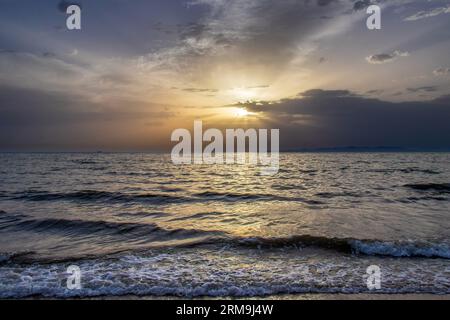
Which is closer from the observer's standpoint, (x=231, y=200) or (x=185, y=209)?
(x=185, y=209)

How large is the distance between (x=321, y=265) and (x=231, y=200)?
1326cm

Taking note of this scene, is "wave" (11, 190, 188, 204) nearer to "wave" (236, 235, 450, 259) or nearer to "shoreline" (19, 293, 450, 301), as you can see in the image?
"wave" (236, 235, 450, 259)

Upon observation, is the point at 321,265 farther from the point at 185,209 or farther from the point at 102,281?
the point at 185,209

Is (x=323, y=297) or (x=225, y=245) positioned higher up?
(x=323, y=297)

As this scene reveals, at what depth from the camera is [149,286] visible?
25.1 feet

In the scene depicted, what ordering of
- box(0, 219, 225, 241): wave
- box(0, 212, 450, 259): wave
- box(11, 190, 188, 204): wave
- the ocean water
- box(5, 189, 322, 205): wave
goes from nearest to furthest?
the ocean water
box(0, 212, 450, 259): wave
box(0, 219, 225, 241): wave
box(5, 189, 322, 205): wave
box(11, 190, 188, 204): wave

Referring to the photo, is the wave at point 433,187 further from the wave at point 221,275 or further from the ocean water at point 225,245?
the wave at point 221,275

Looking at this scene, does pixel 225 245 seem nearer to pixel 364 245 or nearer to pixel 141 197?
pixel 364 245

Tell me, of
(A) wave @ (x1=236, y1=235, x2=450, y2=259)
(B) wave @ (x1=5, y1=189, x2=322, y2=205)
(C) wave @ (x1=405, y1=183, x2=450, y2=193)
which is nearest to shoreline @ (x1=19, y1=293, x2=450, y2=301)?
(A) wave @ (x1=236, y1=235, x2=450, y2=259)

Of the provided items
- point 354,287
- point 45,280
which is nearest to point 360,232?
point 354,287

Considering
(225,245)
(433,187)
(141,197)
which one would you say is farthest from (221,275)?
(433,187)

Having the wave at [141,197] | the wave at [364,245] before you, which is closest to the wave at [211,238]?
the wave at [364,245]
